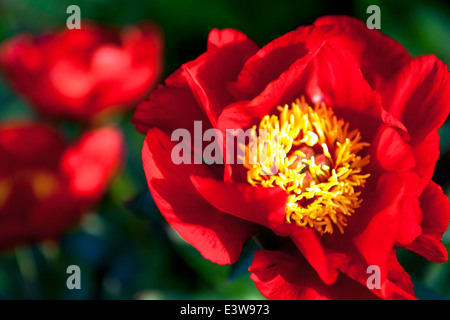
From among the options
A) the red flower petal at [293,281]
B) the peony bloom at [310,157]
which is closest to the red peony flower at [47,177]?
the peony bloom at [310,157]

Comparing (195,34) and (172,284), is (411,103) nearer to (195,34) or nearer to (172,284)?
(172,284)

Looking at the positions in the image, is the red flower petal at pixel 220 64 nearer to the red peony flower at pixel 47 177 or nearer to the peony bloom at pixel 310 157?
the peony bloom at pixel 310 157

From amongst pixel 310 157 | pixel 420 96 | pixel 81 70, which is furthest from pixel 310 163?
pixel 81 70

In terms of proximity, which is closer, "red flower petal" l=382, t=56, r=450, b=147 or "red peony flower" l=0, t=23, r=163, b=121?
"red flower petal" l=382, t=56, r=450, b=147

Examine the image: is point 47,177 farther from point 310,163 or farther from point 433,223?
point 433,223

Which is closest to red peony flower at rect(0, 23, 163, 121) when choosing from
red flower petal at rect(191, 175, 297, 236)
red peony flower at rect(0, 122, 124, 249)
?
red peony flower at rect(0, 122, 124, 249)

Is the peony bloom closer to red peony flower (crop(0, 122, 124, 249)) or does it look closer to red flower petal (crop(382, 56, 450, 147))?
red flower petal (crop(382, 56, 450, 147))
